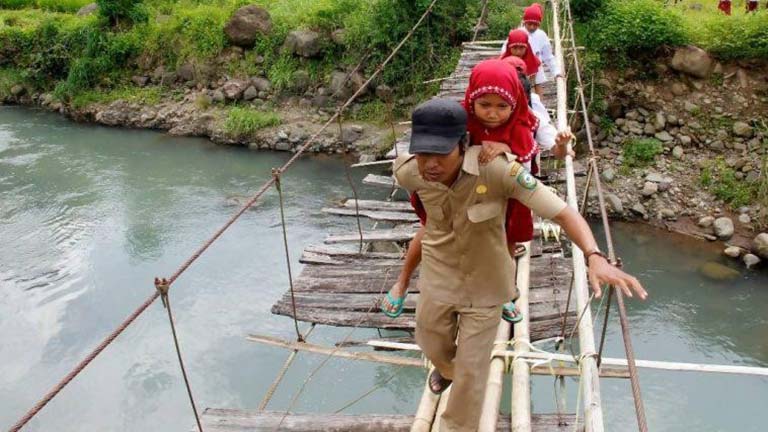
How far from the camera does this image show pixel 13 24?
10.7 m

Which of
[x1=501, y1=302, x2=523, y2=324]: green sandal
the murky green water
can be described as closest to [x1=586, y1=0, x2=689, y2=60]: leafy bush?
the murky green water

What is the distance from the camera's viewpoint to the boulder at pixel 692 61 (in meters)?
6.90

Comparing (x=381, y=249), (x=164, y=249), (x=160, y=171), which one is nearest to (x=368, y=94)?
(x=160, y=171)

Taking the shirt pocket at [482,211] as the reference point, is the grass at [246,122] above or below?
below

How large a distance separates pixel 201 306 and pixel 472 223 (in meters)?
4.31

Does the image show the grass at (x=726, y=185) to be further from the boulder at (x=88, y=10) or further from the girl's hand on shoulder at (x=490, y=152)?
the boulder at (x=88, y=10)

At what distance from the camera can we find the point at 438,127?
1.39 metres

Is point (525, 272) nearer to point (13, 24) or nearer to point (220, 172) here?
point (220, 172)

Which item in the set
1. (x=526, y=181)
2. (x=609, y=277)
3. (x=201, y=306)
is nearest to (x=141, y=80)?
(x=201, y=306)

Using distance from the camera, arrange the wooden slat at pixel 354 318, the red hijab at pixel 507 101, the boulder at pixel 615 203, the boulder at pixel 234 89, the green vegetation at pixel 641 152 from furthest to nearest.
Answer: the boulder at pixel 234 89, the green vegetation at pixel 641 152, the boulder at pixel 615 203, the wooden slat at pixel 354 318, the red hijab at pixel 507 101

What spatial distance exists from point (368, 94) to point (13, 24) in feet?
21.0

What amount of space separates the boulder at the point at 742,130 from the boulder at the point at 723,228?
1.14 m

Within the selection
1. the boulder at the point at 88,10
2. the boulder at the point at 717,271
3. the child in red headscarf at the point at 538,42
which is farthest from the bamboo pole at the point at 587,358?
the boulder at the point at 88,10

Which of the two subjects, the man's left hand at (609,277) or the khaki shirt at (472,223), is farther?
the khaki shirt at (472,223)
